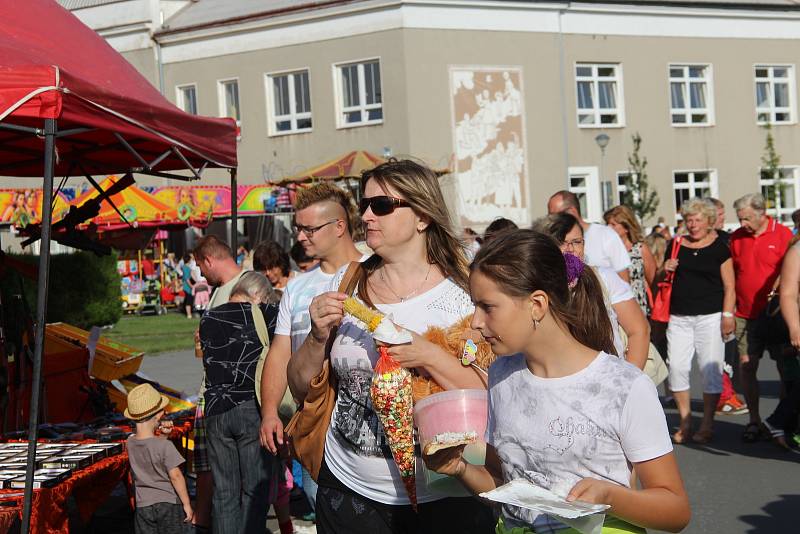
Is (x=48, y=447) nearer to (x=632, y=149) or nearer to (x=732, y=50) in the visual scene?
(x=632, y=149)

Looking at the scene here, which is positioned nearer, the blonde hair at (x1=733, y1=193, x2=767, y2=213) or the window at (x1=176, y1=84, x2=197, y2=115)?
the blonde hair at (x1=733, y1=193, x2=767, y2=213)

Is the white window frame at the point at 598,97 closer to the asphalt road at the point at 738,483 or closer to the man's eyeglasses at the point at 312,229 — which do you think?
the asphalt road at the point at 738,483

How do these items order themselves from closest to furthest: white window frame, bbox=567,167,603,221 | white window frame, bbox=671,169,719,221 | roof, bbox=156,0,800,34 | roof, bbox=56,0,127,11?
roof, bbox=156,0,800,34 → white window frame, bbox=567,167,603,221 → roof, bbox=56,0,127,11 → white window frame, bbox=671,169,719,221

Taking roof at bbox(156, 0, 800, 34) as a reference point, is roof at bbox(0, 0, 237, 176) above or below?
below

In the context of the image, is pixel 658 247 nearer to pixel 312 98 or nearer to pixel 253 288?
pixel 253 288

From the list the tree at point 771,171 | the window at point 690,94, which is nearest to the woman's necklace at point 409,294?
the window at point 690,94

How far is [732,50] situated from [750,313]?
3012 cm

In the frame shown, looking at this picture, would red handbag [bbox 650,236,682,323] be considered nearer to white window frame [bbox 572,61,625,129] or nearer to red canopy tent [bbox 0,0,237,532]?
red canopy tent [bbox 0,0,237,532]

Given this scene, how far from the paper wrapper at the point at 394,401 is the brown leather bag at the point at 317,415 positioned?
47cm

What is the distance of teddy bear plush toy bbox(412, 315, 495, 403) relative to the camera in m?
3.60

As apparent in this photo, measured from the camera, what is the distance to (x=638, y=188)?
111 ft

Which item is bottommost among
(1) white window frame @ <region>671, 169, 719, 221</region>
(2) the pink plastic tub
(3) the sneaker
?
(3) the sneaker

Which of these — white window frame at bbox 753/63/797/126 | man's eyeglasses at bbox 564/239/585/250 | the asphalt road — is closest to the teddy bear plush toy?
man's eyeglasses at bbox 564/239/585/250

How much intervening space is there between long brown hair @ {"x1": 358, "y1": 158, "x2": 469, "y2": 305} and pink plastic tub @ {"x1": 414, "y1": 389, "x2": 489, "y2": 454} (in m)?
0.77
